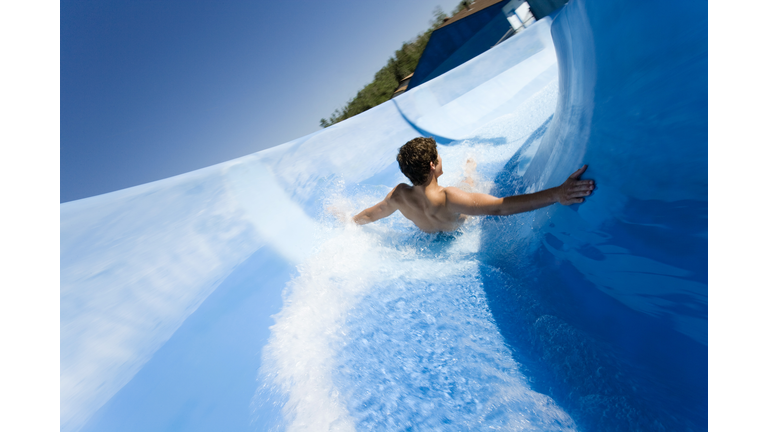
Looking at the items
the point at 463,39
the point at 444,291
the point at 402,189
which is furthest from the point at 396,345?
the point at 463,39

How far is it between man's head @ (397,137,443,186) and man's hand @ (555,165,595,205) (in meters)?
0.70

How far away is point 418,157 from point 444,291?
71 cm

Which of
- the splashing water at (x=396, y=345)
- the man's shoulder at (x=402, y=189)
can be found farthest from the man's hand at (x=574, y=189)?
the man's shoulder at (x=402, y=189)

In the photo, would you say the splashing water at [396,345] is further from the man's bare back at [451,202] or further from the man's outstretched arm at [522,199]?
the man's outstretched arm at [522,199]

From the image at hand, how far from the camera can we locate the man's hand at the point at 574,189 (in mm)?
1237

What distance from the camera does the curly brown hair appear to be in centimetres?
184

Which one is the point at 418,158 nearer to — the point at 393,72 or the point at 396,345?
the point at 396,345

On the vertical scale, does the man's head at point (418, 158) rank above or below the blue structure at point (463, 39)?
below

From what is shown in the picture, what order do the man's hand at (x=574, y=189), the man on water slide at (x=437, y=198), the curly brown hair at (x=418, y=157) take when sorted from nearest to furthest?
the man's hand at (x=574, y=189) → the man on water slide at (x=437, y=198) → the curly brown hair at (x=418, y=157)

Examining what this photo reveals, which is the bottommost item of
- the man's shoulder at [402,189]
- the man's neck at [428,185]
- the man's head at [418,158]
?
the man's neck at [428,185]

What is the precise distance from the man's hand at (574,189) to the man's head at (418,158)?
2.30ft

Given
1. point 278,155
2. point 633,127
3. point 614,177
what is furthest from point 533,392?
point 278,155

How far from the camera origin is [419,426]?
49.1 inches
